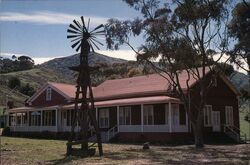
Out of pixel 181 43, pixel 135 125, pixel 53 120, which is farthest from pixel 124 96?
pixel 181 43

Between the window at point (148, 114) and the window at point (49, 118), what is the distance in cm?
1429

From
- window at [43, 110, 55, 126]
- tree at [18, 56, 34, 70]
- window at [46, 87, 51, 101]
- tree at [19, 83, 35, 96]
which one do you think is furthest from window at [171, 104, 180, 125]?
tree at [18, 56, 34, 70]

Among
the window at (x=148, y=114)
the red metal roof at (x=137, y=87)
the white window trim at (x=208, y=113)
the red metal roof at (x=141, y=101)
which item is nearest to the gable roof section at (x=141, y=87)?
the red metal roof at (x=137, y=87)

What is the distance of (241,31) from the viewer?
32.9 metres

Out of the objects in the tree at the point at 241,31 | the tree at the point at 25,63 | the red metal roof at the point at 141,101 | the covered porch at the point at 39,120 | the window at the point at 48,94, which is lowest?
the covered porch at the point at 39,120

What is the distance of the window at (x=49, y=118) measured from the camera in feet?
165

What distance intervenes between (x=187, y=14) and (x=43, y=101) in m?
28.0

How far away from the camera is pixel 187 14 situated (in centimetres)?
2928

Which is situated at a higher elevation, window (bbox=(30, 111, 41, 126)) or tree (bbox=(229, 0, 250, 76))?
tree (bbox=(229, 0, 250, 76))

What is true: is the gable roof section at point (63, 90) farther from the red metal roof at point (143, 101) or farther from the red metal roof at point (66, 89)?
the red metal roof at point (143, 101)

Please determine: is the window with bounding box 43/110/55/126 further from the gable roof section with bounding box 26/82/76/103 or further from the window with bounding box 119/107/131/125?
the window with bounding box 119/107/131/125

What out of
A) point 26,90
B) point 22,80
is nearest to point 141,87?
point 26,90

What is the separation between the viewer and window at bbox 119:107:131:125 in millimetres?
41156

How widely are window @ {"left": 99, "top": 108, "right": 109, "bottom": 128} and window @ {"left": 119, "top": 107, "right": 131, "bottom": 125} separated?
6.48 feet
